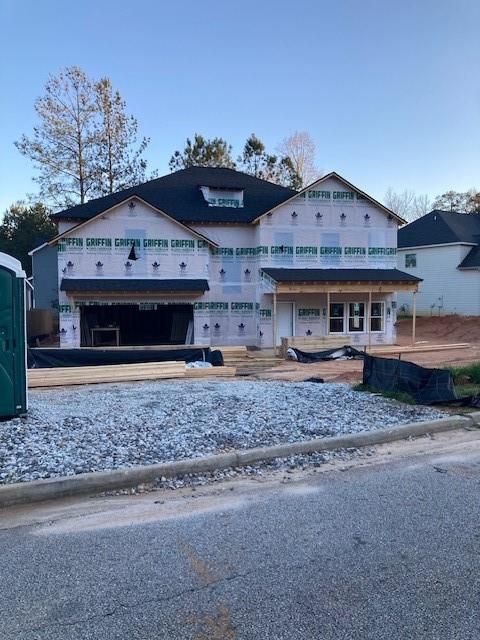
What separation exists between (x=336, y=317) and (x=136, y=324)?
34.0ft

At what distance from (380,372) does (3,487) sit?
306 inches

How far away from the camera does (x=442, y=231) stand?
35.0 meters

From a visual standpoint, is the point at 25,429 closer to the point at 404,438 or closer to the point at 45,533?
the point at 45,533

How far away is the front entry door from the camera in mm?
23812

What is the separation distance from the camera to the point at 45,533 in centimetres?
420

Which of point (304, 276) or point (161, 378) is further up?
point (304, 276)

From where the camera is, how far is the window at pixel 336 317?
24.3m

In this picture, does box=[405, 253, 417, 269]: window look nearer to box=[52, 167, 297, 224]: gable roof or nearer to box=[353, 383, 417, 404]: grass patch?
box=[52, 167, 297, 224]: gable roof

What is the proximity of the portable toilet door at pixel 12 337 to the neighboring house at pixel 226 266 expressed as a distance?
534 inches

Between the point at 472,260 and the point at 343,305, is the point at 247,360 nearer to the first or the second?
the point at 343,305

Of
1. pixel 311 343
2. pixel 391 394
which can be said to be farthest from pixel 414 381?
pixel 311 343

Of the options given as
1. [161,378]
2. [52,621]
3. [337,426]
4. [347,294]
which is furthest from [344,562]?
[347,294]

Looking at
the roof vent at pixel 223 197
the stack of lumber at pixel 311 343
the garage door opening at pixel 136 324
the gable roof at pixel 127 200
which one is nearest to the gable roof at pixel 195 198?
the roof vent at pixel 223 197

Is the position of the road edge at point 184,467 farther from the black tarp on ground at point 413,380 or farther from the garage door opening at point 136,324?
the garage door opening at point 136,324
